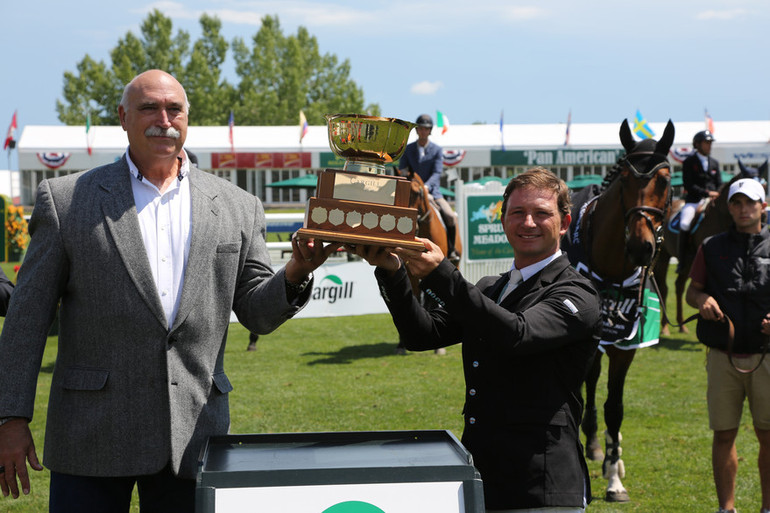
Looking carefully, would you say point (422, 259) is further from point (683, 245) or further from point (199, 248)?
point (683, 245)

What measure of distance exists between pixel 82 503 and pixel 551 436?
1.62 metres

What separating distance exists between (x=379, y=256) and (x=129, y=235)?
883 mm

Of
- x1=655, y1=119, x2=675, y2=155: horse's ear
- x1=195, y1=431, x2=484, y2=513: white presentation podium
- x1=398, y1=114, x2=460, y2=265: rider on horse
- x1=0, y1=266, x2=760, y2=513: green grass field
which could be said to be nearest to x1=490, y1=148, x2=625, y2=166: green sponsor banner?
x1=0, y1=266, x2=760, y2=513: green grass field

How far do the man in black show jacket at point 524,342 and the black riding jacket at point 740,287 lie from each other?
9.66ft

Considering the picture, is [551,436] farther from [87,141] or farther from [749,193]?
[87,141]

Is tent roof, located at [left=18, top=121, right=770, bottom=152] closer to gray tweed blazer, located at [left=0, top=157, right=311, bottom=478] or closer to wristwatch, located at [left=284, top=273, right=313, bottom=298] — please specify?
wristwatch, located at [left=284, top=273, right=313, bottom=298]

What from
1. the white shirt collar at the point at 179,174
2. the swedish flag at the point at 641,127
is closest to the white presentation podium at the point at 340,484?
the white shirt collar at the point at 179,174

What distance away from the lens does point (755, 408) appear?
18.0 feet

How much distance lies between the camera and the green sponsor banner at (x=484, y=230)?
16500 mm

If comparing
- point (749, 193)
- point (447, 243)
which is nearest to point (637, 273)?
point (749, 193)

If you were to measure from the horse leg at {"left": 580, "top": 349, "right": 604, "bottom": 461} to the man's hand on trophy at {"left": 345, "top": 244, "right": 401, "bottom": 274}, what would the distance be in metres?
3.90

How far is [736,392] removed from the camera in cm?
554

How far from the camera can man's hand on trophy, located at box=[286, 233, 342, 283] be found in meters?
2.99

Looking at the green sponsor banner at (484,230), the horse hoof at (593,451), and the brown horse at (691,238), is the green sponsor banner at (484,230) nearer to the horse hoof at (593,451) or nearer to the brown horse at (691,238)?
the brown horse at (691,238)
